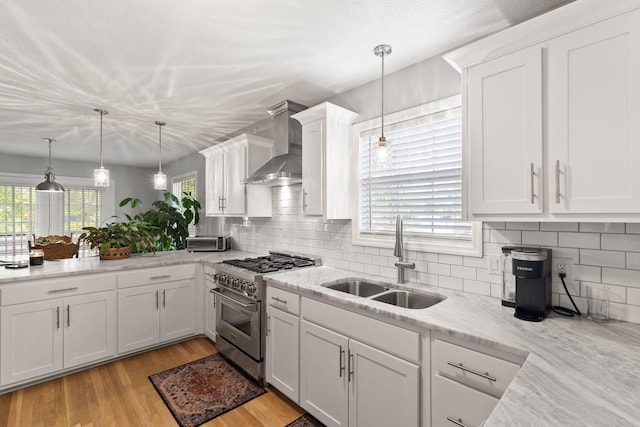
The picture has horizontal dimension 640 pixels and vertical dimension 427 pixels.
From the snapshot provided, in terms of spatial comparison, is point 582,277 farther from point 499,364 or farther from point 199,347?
point 199,347

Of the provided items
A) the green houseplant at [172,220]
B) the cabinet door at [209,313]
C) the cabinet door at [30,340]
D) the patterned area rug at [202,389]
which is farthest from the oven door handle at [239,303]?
the green houseplant at [172,220]

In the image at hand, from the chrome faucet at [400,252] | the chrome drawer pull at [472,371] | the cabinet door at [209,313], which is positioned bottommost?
the cabinet door at [209,313]

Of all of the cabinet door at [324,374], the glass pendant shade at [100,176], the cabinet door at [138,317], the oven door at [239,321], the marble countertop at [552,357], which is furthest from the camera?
the glass pendant shade at [100,176]

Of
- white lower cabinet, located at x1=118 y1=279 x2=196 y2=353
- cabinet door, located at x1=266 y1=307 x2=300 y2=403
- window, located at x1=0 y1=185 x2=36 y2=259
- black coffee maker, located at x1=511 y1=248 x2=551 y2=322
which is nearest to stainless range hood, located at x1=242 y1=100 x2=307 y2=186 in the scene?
cabinet door, located at x1=266 y1=307 x2=300 y2=403

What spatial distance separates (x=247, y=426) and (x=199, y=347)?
1.47 meters

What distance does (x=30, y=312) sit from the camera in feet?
8.38

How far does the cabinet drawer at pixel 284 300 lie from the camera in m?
2.25

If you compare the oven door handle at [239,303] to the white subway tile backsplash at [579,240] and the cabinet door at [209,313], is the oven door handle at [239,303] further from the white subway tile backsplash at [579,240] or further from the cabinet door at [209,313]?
the white subway tile backsplash at [579,240]

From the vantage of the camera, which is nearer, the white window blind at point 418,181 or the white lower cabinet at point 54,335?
the white window blind at point 418,181

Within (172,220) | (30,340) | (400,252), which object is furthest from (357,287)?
(172,220)

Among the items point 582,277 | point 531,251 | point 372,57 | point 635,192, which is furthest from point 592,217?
point 372,57

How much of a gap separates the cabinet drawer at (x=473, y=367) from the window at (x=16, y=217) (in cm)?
717

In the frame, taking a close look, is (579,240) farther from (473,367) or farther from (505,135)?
(473,367)

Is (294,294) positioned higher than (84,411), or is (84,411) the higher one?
(294,294)
